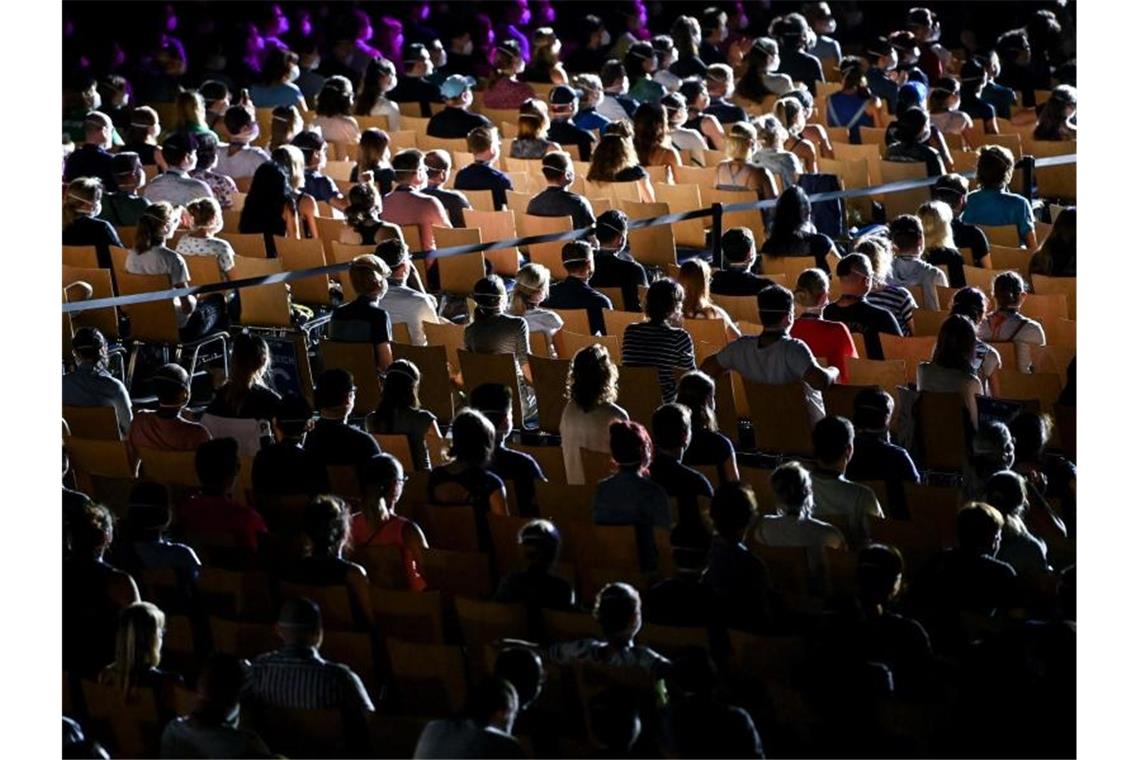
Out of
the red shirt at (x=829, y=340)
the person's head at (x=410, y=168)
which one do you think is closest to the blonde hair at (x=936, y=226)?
the red shirt at (x=829, y=340)

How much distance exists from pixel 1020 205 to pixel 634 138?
8.54 feet

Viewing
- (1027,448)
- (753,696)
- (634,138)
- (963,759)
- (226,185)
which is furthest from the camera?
(634,138)

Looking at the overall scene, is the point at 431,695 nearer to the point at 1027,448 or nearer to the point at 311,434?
the point at 311,434

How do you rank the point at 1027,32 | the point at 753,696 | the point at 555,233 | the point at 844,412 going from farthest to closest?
the point at 1027,32 < the point at 555,233 < the point at 844,412 < the point at 753,696

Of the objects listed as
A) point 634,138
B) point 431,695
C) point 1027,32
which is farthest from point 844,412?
point 1027,32

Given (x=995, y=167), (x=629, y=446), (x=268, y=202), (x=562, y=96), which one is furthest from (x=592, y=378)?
(x=562, y=96)

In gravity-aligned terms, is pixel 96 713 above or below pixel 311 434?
below

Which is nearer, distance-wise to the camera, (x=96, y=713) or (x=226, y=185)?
(x=96, y=713)

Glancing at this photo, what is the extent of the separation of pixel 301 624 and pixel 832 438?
2129mm

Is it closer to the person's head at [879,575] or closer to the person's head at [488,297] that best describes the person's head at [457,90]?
the person's head at [488,297]

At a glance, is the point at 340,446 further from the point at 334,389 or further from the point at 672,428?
the point at 672,428

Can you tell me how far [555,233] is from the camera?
1194cm

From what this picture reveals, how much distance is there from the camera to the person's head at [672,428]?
317 inches

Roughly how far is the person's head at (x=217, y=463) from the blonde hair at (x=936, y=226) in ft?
14.9
